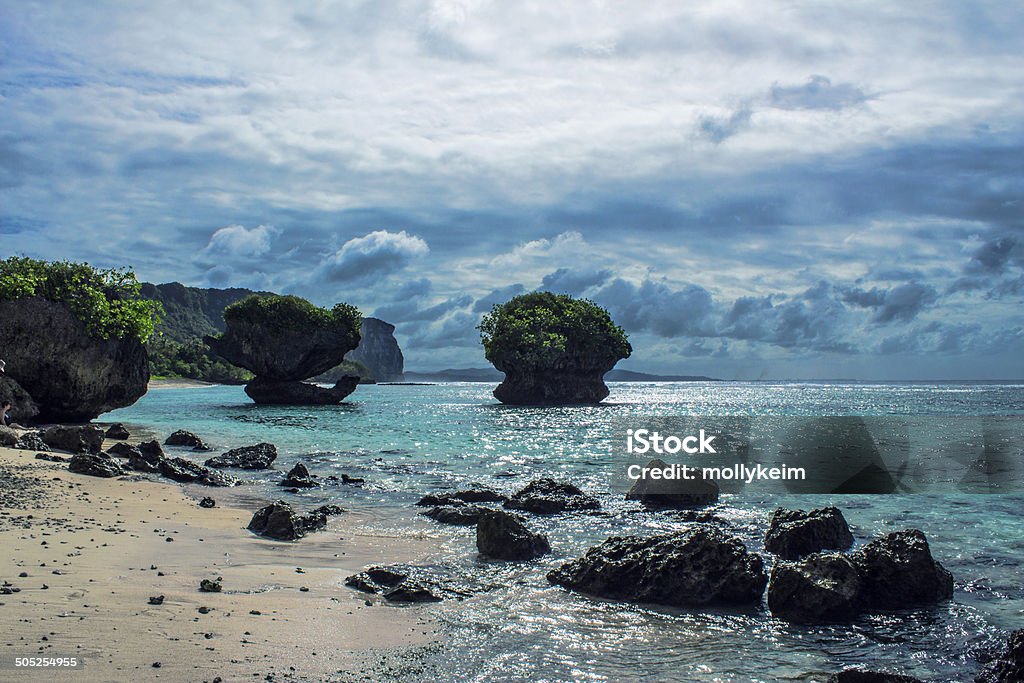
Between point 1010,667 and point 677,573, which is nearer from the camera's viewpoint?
point 1010,667

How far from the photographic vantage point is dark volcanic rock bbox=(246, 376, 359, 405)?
91312 millimetres

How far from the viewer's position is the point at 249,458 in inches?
1135

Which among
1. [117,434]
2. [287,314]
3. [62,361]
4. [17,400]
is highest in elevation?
[287,314]

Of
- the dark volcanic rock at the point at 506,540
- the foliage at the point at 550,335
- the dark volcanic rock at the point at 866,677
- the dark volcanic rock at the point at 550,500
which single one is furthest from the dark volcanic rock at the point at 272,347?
the dark volcanic rock at the point at 866,677

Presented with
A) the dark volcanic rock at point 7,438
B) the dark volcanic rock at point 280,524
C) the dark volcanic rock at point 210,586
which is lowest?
the dark volcanic rock at point 280,524

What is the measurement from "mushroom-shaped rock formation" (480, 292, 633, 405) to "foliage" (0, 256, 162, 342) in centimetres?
5357

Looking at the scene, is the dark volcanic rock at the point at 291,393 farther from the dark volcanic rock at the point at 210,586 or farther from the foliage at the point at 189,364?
the foliage at the point at 189,364

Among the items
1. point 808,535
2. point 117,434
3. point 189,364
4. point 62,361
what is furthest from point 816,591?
point 189,364

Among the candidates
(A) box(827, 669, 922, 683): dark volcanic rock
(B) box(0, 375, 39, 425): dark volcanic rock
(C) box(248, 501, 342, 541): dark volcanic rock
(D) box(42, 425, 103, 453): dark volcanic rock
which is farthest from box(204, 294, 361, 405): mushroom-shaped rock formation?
(A) box(827, 669, 922, 683): dark volcanic rock

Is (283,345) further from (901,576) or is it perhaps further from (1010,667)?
(1010,667)

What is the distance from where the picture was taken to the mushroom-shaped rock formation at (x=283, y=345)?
3519 inches

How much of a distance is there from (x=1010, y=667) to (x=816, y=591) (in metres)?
2.72

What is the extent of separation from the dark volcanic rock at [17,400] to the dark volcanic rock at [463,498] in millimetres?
23648

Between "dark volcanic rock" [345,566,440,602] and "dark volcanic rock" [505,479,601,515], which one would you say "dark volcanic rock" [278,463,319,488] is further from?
"dark volcanic rock" [345,566,440,602]
